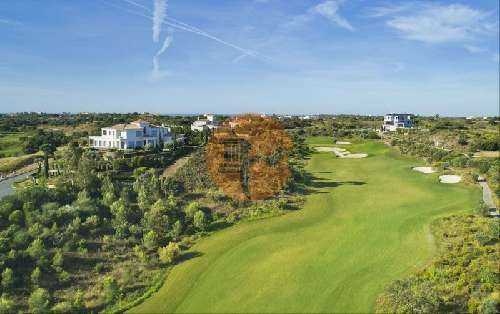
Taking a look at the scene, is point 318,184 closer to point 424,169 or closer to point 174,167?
point 174,167

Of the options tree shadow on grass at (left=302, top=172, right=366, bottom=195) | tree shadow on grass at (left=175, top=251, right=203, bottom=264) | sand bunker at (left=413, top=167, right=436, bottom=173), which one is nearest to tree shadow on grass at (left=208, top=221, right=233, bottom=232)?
tree shadow on grass at (left=175, top=251, right=203, bottom=264)

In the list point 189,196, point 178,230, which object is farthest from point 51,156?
point 178,230

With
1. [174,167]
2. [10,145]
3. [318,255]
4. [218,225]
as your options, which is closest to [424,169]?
[174,167]

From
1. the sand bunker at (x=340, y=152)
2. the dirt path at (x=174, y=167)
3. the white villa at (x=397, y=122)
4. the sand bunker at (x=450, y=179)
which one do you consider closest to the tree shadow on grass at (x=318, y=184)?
the sand bunker at (x=450, y=179)

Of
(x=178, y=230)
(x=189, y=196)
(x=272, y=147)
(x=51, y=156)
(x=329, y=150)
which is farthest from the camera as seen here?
(x=329, y=150)

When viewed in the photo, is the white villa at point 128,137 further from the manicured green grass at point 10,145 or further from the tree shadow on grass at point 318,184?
the tree shadow on grass at point 318,184

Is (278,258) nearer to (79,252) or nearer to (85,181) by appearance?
(79,252)
